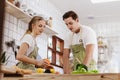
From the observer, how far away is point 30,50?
198 cm

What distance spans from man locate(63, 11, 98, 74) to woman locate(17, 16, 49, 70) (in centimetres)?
26

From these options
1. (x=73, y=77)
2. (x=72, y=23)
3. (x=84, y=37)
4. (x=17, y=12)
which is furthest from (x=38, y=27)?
(x=17, y=12)

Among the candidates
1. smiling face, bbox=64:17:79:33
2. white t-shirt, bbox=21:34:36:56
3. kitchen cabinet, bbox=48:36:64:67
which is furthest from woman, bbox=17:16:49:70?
kitchen cabinet, bbox=48:36:64:67

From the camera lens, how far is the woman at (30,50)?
1854mm

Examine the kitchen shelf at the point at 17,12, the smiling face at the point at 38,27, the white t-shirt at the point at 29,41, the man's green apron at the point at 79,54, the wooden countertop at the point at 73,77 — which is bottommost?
the wooden countertop at the point at 73,77

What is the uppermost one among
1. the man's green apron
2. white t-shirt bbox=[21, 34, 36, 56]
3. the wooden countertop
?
white t-shirt bbox=[21, 34, 36, 56]

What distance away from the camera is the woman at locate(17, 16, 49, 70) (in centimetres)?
185

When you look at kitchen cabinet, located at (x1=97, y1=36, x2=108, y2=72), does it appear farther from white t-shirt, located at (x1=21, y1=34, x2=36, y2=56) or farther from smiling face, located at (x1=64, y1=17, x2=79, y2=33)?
white t-shirt, located at (x1=21, y1=34, x2=36, y2=56)

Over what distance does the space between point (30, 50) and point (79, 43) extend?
1.55 ft

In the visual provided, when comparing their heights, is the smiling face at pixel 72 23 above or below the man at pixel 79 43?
above

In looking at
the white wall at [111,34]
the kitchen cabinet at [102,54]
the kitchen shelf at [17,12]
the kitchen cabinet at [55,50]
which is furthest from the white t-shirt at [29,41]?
the white wall at [111,34]

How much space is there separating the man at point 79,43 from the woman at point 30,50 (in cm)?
26

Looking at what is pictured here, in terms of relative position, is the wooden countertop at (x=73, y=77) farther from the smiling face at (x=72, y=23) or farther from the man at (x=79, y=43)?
the smiling face at (x=72, y=23)

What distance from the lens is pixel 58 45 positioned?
5.21 m
